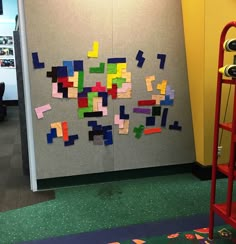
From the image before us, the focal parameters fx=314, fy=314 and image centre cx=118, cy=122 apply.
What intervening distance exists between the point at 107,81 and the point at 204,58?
102 cm

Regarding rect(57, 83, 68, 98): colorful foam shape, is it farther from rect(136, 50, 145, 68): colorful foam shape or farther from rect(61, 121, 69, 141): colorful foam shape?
rect(136, 50, 145, 68): colorful foam shape

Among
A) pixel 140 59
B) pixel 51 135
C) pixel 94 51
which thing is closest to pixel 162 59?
pixel 140 59

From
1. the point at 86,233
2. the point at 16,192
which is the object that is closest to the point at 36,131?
the point at 16,192

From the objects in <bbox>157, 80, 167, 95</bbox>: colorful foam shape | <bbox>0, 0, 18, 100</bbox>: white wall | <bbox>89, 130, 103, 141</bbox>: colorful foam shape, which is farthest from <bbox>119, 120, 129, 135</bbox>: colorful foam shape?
<bbox>0, 0, 18, 100</bbox>: white wall

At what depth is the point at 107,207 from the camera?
291 cm

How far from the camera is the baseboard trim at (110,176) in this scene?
3.34 metres

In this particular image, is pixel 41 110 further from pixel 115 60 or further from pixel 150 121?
pixel 150 121

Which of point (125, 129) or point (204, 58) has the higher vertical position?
point (204, 58)

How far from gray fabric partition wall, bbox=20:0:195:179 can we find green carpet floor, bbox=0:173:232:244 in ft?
0.84

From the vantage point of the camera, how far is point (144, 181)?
3.51 m

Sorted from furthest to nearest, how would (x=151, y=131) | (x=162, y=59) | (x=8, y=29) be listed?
(x=8, y=29), (x=151, y=131), (x=162, y=59)

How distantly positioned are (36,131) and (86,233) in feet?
3.95

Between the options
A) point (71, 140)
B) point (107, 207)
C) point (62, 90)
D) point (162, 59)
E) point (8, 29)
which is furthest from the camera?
point (8, 29)

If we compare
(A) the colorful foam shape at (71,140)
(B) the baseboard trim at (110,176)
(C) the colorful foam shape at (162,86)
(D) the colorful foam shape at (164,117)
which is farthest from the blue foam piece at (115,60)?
(B) the baseboard trim at (110,176)
